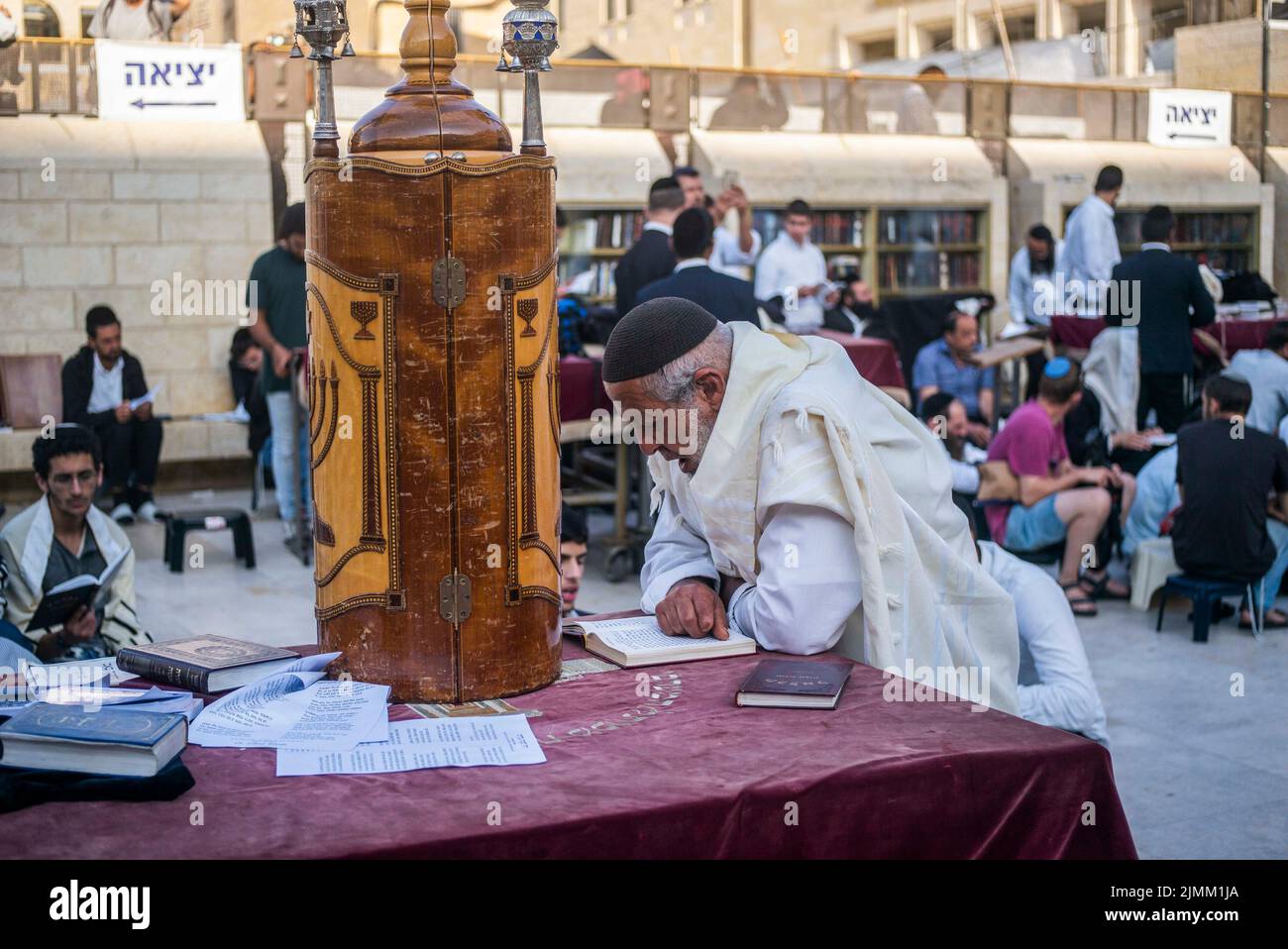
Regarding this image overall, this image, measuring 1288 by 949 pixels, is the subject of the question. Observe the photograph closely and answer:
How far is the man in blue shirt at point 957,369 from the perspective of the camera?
976cm

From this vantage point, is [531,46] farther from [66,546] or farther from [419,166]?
[66,546]

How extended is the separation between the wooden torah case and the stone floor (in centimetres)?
258

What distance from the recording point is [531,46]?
8.11ft

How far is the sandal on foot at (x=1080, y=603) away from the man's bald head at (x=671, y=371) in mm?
4424

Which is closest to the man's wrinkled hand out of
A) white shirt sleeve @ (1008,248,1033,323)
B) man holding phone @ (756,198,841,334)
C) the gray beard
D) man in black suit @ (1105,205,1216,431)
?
the gray beard

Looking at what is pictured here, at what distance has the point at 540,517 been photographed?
244 cm

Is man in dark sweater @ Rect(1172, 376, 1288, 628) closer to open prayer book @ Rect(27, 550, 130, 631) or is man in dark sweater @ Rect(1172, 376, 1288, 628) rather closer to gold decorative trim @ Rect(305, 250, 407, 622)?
open prayer book @ Rect(27, 550, 130, 631)

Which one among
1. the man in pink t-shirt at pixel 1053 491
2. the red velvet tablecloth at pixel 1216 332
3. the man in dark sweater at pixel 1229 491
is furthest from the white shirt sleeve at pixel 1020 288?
the man in dark sweater at pixel 1229 491

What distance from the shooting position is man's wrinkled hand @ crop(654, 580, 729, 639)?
2783 millimetres

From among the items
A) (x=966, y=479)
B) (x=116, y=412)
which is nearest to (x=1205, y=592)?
(x=966, y=479)

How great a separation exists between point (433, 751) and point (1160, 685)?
438cm
